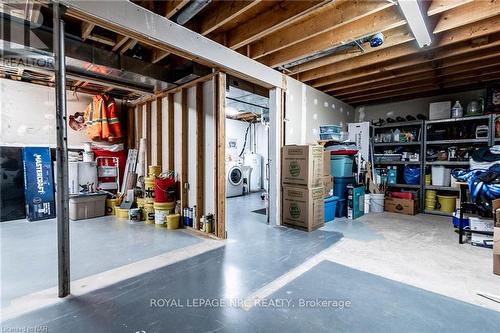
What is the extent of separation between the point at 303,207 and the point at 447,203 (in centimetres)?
345

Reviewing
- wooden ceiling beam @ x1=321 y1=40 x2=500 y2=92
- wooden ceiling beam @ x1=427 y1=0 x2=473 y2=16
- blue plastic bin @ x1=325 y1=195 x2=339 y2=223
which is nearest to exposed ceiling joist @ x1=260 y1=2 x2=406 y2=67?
wooden ceiling beam @ x1=427 y1=0 x2=473 y2=16

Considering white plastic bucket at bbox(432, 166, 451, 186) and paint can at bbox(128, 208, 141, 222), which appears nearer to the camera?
paint can at bbox(128, 208, 141, 222)

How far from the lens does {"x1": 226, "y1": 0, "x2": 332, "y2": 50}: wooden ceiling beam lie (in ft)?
8.41

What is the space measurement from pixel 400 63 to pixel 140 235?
16.1 feet

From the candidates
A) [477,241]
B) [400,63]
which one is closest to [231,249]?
[477,241]

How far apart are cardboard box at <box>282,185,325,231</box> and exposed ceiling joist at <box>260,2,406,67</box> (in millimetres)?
2038

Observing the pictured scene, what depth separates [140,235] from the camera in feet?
12.3

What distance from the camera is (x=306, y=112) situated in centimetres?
503

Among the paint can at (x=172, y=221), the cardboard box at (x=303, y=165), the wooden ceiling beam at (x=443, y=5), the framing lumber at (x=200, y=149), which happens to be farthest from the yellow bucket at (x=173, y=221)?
the wooden ceiling beam at (x=443, y=5)

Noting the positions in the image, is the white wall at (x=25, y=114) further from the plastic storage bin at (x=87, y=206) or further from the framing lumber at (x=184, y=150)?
the framing lumber at (x=184, y=150)

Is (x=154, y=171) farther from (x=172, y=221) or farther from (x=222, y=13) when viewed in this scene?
(x=222, y=13)

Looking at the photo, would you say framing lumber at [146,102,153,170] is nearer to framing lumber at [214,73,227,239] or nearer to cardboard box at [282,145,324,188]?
framing lumber at [214,73,227,239]

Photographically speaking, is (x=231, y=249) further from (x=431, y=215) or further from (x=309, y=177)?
(x=431, y=215)

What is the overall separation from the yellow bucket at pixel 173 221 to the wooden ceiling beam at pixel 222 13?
9.09ft
